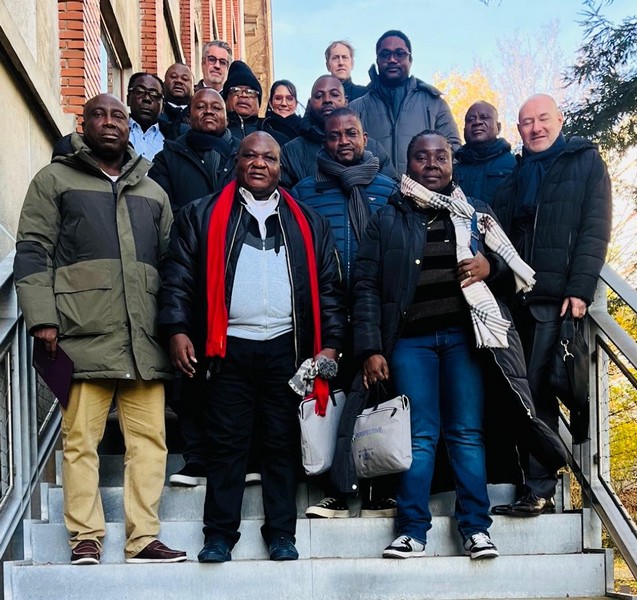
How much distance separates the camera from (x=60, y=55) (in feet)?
29.8

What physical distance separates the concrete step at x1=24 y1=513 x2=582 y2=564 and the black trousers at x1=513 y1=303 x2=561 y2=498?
0.62ft

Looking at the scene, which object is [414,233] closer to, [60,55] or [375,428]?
[375,428]

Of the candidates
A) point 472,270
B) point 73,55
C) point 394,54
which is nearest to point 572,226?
point 472,270

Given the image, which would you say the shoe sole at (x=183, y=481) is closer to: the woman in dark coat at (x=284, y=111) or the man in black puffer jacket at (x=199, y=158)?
the man in black puffer jacket at (x=199, y=158)

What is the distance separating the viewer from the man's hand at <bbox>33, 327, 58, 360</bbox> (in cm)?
462

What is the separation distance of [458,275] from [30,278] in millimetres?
1969

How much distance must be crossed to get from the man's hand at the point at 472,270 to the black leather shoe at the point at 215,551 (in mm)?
1626

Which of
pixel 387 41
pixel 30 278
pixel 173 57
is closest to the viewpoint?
pixel 30 278

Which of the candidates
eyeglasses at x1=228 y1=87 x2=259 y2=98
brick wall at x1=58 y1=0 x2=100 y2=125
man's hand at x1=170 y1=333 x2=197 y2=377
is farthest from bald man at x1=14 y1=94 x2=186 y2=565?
brick wall at x1=58 y1=0 x2=100 y2=125

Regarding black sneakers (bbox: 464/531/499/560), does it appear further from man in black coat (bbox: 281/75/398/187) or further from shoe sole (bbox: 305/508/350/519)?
man in black coat (bbox: 281/75/398/187)

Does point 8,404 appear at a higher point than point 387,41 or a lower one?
lower

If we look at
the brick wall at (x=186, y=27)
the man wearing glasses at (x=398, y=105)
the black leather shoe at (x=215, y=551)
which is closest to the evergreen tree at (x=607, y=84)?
the man wearing glasses at (x=398, y=105)

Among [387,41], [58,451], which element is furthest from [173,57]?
[58,451]

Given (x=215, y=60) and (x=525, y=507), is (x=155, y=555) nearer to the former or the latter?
(x=525, y=507)
